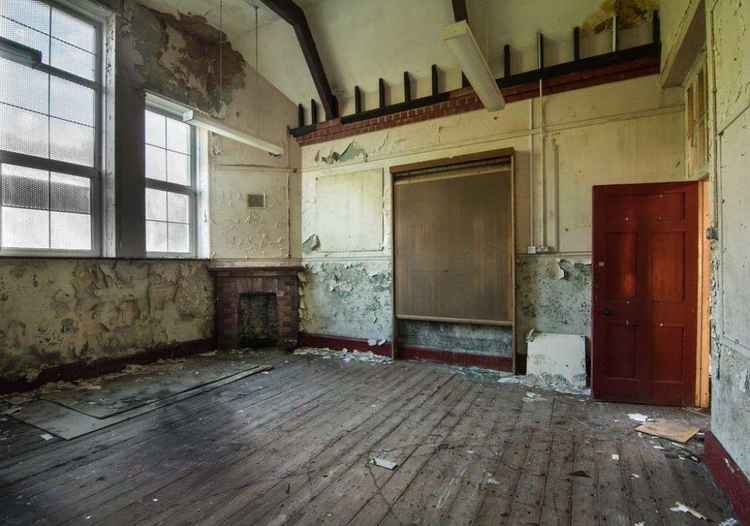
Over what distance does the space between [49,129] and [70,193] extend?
67 cm

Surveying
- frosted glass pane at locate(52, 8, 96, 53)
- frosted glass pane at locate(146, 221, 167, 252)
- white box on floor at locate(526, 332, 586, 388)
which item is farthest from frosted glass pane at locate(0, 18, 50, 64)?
white box on floor at locate(526, 332, 586, 388)

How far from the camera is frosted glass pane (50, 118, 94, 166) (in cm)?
405

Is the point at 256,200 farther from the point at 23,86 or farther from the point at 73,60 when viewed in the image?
the point at 23,86

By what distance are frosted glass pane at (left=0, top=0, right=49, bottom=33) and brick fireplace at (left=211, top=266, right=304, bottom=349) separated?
3242 millimetres

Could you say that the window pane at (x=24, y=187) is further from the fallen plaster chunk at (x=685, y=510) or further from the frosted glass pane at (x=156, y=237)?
the fallen plaster chunk at (x=685, y=510)

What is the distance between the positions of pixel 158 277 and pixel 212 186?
1.50 meters

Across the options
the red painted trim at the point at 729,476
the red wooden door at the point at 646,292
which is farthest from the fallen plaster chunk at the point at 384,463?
the red wooden door at the point at 646,292

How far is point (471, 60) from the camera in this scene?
2.98 metres

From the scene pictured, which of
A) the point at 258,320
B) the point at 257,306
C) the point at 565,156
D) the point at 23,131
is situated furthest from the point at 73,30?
the point at 565,156

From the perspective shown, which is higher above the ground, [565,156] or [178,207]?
[565,156]

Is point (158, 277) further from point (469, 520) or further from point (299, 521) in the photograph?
point (469, 520)

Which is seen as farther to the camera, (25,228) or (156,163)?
(156,163)

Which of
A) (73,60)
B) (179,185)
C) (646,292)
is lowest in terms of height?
(646,292)

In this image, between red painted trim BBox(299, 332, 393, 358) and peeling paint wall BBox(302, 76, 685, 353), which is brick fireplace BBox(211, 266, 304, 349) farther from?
peeling paint wall BBox(302, 76, 685, 353)
